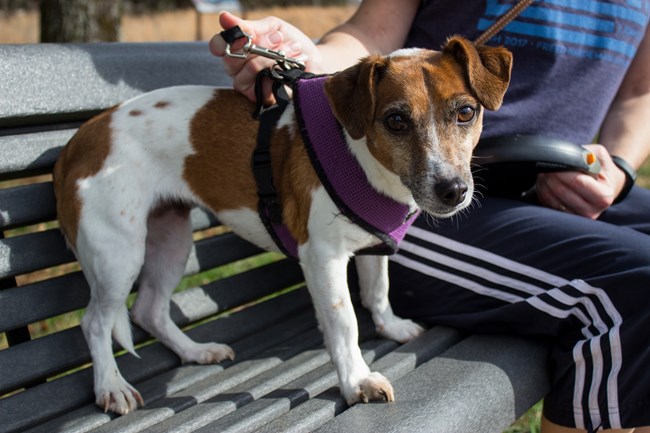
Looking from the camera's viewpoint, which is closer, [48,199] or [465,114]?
[465,114]

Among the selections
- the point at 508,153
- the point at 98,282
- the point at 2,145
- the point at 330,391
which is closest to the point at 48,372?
the point at 98,282

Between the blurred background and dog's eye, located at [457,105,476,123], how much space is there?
333 cm

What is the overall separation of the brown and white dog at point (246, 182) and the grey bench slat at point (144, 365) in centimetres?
6

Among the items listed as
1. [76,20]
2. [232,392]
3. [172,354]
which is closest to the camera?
[232,392]

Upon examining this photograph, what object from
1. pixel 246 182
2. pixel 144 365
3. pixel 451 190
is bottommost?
pixel 144 365

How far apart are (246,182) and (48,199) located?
61cm

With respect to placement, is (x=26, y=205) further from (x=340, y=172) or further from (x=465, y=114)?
(x=465, y=114)

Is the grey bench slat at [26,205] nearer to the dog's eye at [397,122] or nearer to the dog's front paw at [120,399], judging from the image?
the dog's front paw at [120,399]

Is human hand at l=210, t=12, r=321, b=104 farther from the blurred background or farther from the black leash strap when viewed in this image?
the blurred background

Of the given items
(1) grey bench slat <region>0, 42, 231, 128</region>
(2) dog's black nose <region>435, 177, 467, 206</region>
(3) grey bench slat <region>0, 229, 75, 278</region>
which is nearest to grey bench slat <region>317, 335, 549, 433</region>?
(2) dog's black nose <region>435, 177, 467, 206</region>

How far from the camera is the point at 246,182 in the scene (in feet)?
8.12

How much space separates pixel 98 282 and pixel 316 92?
86cm

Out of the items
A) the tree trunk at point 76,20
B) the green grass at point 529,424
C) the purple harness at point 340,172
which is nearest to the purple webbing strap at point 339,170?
the purple harness at point 340,172

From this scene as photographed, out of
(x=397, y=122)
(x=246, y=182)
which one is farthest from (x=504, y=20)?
(x=246, y=182)
